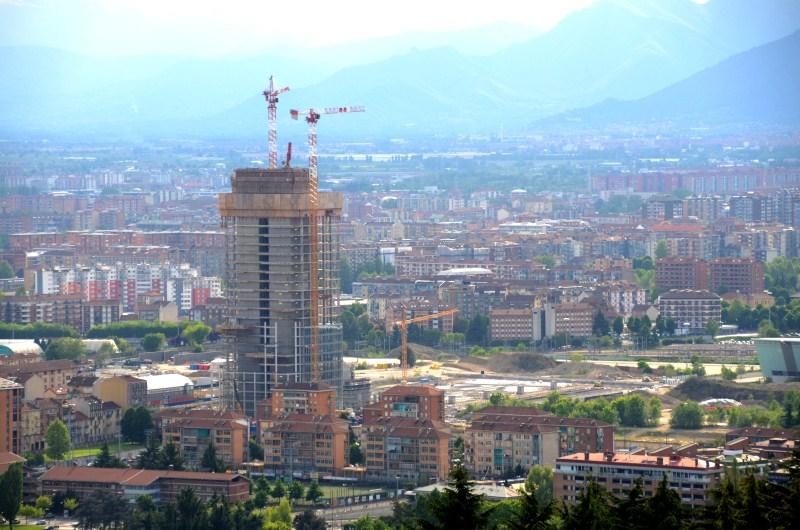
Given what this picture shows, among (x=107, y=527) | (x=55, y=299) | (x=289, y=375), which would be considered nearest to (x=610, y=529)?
(x=107, y=527)

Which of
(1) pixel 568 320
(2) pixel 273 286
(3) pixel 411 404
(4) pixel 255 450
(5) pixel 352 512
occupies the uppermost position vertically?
(2) pixel 273 286

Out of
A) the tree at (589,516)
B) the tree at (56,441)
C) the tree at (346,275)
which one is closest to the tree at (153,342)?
the tree at (346,275)

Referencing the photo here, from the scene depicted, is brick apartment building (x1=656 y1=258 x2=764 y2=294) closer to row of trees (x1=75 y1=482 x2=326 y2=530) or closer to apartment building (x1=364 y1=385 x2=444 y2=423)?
apartment building (x1=364 y1=385 x2=444 y2=423)

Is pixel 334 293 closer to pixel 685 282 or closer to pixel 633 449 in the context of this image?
pixel 633 449

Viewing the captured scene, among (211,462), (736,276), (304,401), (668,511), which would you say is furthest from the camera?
(736,276)

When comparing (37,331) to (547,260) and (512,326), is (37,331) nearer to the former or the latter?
(512,326)

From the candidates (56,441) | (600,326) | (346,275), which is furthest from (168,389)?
(346,275)

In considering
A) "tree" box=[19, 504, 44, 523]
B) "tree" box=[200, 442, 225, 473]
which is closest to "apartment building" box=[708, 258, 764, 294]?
"tree" box=[200, 442, 225, 473]
